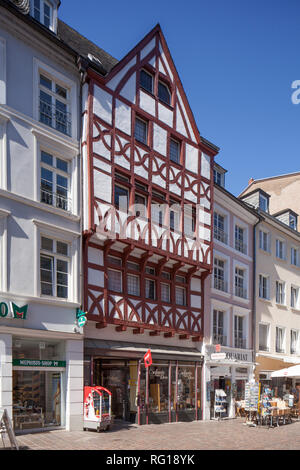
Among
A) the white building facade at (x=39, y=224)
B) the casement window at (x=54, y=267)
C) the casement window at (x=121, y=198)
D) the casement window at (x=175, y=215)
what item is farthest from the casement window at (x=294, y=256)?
the casement window at (x=54, y=267)

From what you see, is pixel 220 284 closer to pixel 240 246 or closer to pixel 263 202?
pixel 240 246

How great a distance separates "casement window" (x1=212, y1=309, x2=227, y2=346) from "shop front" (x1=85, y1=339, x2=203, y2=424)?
121 inches

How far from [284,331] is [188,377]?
10.6 m

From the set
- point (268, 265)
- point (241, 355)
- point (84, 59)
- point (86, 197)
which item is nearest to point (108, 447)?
point (86, 197)

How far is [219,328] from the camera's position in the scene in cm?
2353

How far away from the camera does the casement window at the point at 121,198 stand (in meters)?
17.9

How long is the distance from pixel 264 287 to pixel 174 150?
10.7 m

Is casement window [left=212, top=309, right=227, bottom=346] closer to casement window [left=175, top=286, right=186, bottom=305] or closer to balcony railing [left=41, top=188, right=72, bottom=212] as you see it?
casement window [left=175, top=286, right=186, bottom=305]

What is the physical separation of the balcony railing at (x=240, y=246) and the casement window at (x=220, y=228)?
54.8 inches

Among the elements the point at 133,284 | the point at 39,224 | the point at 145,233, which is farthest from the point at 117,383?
the point at 39,224

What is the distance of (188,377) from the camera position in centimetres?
2064
